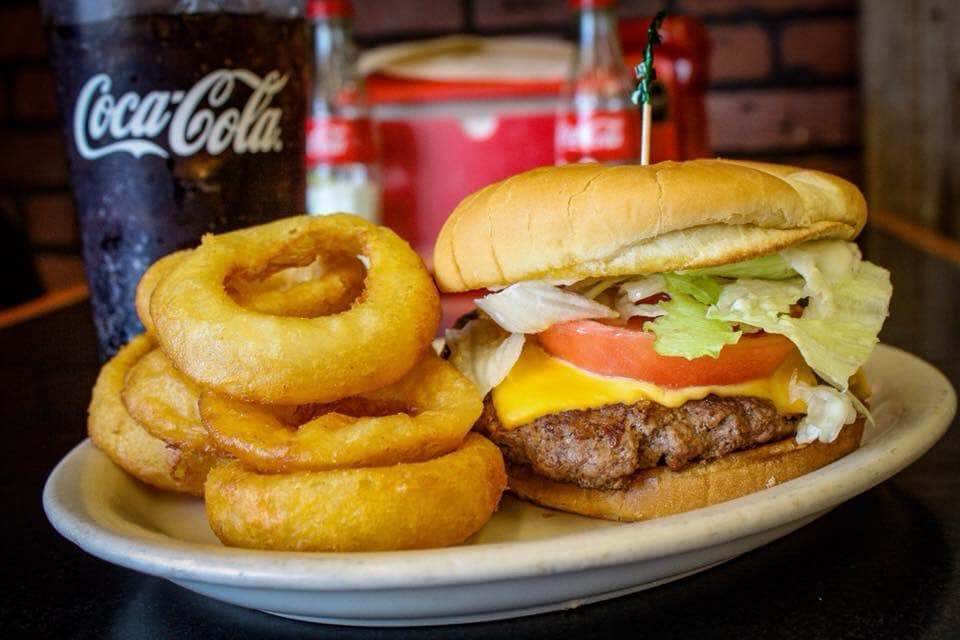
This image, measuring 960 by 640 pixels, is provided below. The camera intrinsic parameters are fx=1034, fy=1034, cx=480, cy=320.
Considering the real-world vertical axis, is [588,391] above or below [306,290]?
below

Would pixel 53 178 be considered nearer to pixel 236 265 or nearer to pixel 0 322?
pixel 0 322

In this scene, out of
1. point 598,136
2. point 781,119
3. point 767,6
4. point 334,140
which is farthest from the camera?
point 781,119

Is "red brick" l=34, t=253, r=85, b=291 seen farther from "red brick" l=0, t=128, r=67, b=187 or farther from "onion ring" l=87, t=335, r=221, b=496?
"onion ring" l=87, t=335, r=221, b=496

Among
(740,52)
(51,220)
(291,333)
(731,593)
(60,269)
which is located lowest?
(60,269)

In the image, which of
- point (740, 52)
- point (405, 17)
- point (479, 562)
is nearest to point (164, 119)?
point (479, 562)

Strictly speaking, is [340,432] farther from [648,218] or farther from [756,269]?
[756,269]

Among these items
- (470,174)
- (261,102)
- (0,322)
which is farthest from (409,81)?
(261,102)

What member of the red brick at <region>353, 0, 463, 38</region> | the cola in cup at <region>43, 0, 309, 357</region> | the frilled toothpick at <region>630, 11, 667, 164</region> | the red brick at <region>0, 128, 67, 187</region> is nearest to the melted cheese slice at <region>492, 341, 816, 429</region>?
the frilled toothpick at <region>630, 11, 667, 164</region>
